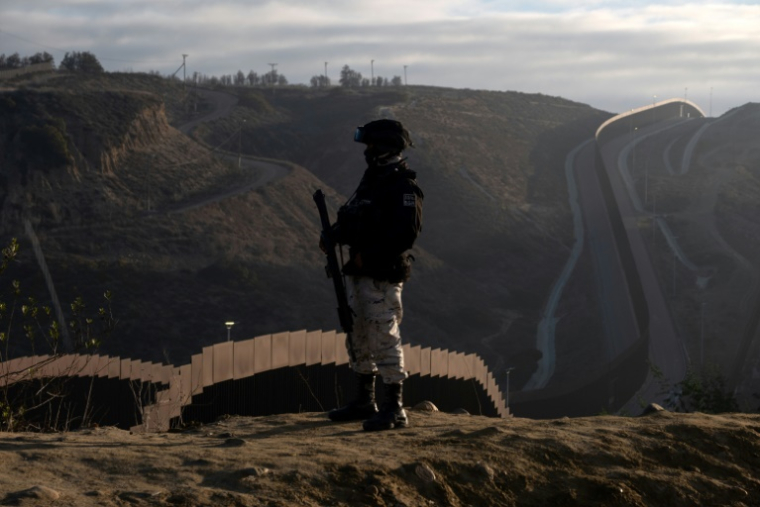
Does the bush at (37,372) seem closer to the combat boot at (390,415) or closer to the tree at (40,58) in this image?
the combat boot at (390,415)

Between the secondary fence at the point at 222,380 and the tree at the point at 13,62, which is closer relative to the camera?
the secondary fence at the point at 222,380

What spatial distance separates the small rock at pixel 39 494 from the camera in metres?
5.34

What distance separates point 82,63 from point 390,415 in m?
102

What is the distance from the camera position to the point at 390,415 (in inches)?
320

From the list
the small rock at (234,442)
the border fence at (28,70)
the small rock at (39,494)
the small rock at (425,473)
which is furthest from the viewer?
the border fence at (28,70)

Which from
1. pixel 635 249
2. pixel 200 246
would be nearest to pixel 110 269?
pixel 200 246

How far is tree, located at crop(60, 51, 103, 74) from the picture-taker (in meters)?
103

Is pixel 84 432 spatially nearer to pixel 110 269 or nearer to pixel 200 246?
pixel 110 269

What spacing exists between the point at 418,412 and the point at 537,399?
1280 inches

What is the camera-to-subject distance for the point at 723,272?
68250 mm

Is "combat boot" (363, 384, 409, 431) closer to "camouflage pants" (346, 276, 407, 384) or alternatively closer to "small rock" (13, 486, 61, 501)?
"camouflage pants" (346, 276, 407, 384)

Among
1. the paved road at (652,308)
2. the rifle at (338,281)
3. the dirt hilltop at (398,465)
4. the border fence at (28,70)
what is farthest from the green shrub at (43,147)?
the dirt hilltop at (398,465)

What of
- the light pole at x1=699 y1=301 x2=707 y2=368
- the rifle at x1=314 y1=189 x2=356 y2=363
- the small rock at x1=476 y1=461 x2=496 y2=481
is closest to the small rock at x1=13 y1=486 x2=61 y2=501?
the small rock at x1=476 y1=461 x2=496 y2=481

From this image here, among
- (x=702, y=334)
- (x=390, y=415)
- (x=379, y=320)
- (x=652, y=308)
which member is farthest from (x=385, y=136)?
(x=652, y=308)
